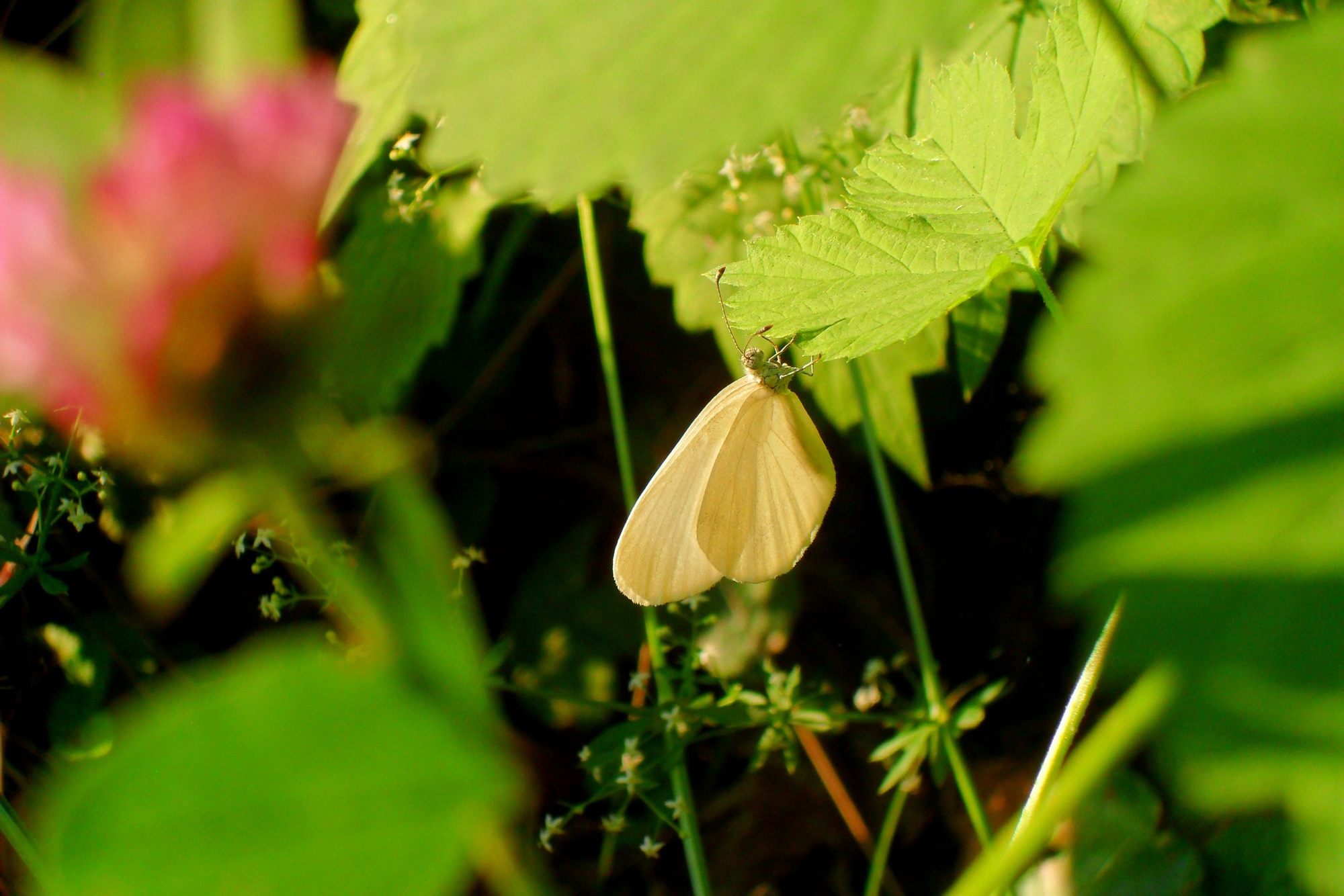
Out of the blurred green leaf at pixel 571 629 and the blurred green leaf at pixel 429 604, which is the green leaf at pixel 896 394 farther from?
the blurred green leaf at pixel 429 604

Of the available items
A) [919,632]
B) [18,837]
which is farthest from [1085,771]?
[18,837]

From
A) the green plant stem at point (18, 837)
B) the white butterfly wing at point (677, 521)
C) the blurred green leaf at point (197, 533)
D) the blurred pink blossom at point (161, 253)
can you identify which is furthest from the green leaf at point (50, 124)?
the white butterfly wing at point (677, 521)

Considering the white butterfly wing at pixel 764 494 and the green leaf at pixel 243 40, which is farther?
the white butterfly wing at pixel 764 494

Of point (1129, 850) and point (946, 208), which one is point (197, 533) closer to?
point (946, 208)

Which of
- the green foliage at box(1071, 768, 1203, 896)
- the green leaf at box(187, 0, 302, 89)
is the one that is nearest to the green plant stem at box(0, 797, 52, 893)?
the green leaf at box(187, 0, 302, 89)

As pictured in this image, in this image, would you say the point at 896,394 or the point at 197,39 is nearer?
the point at 197,39

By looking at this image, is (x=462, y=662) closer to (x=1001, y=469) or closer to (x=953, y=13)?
(x=953, y=13)

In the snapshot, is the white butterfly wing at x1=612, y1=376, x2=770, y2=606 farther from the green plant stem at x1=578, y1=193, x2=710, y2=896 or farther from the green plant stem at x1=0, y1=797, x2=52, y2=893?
the green plant stem at x1=0, y1=797, x2=52, y2=893
